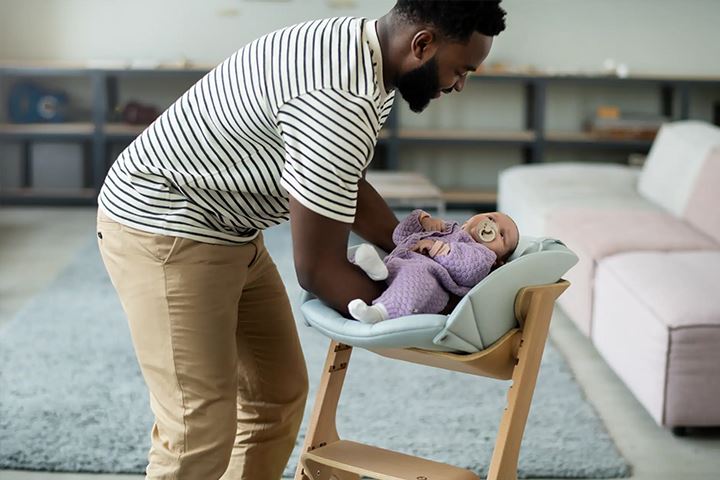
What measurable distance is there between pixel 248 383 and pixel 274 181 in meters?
0.51

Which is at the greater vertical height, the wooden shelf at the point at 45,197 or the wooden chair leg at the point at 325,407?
the wooden chair leg at the point at 325,407

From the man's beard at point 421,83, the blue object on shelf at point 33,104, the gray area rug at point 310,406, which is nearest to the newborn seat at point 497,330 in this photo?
the man's beard at point 421,83

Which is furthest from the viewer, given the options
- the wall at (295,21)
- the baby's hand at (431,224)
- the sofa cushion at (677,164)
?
the wall at (295,21)

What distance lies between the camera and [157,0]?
6.46m

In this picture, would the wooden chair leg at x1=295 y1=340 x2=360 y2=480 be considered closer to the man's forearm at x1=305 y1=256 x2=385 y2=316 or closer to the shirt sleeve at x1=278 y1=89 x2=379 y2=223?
the man's forearm at x1=305 y1=256 x2=385 y2=316

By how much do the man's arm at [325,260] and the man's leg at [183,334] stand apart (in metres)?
0.20

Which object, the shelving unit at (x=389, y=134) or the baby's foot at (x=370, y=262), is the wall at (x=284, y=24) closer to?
the shelving unit at (x=389, y=134)

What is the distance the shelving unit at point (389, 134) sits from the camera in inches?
246

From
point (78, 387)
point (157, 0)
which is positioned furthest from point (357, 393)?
point (157, 0)

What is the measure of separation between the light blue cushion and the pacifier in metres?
0.14

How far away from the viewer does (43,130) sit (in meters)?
6.28

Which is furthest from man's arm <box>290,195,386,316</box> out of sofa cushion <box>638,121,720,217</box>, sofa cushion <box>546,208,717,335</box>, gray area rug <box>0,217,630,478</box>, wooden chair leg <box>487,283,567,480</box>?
sofa cushion <box>638,121,720,217</box>

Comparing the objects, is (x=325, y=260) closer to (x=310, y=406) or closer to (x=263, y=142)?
(x=263, y=142)

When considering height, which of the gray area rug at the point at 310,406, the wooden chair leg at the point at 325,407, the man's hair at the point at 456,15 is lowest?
the gray area rug at the point at 310,406
